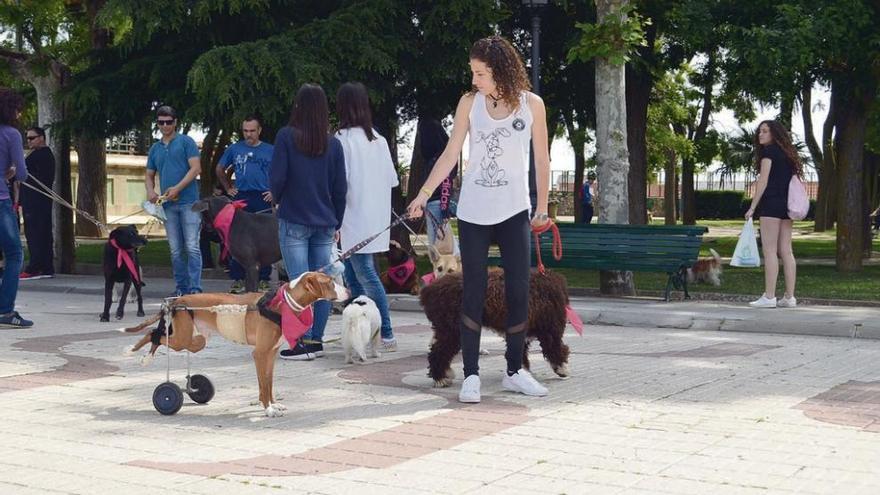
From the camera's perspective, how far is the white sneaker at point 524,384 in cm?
717

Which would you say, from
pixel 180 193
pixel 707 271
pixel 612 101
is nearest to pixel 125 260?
pixel 180 193

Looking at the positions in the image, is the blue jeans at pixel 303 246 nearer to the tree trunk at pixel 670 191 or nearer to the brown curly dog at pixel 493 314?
the brown curly dog at pixel 493 314

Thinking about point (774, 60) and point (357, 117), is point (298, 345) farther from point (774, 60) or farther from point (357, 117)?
point (774, 60)

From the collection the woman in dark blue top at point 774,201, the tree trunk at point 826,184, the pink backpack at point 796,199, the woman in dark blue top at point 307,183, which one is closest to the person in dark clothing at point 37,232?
the woman in dark blue top at point 307,183

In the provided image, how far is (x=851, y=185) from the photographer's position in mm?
19516

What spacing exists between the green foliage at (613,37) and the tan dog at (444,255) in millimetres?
4725

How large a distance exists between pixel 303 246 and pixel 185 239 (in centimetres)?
392

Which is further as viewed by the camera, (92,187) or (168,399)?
→ (92,187)

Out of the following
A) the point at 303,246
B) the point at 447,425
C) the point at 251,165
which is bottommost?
the point at 447,425

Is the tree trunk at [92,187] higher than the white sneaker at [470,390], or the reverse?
the tree trunk at [92,187]

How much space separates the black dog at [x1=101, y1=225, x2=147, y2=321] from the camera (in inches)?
458

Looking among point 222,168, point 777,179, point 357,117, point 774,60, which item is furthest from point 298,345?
point 774,60

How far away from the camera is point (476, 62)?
6918 millimetres

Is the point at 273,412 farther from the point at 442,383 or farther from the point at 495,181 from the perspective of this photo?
the point at 495,181
